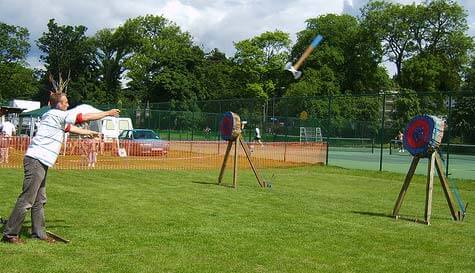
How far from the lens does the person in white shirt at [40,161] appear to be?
24.4ft

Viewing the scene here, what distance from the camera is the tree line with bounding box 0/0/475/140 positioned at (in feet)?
240

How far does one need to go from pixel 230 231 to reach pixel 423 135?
489 cm

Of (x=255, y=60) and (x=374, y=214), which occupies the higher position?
(x=255, y=60)

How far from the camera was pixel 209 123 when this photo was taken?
120 ft

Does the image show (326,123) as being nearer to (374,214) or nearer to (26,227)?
(374,214)

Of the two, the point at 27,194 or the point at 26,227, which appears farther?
the point at 26,227

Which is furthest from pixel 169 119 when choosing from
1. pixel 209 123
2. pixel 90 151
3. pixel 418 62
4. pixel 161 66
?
pixel 161 66

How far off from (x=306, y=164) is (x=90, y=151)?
10.1 meters

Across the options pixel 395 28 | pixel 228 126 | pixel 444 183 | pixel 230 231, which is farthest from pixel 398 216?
pixel 395 28

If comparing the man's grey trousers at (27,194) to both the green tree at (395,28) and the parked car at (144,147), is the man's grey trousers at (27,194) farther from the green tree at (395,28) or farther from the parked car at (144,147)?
the green tree at (395,28)

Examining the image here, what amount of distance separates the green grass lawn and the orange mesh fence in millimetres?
5634

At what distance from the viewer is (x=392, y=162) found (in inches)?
1233

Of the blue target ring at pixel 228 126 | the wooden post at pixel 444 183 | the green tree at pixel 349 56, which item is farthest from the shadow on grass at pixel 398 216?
the green tree at pixel 349 56

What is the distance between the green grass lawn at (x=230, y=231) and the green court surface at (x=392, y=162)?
1029 centimetres
